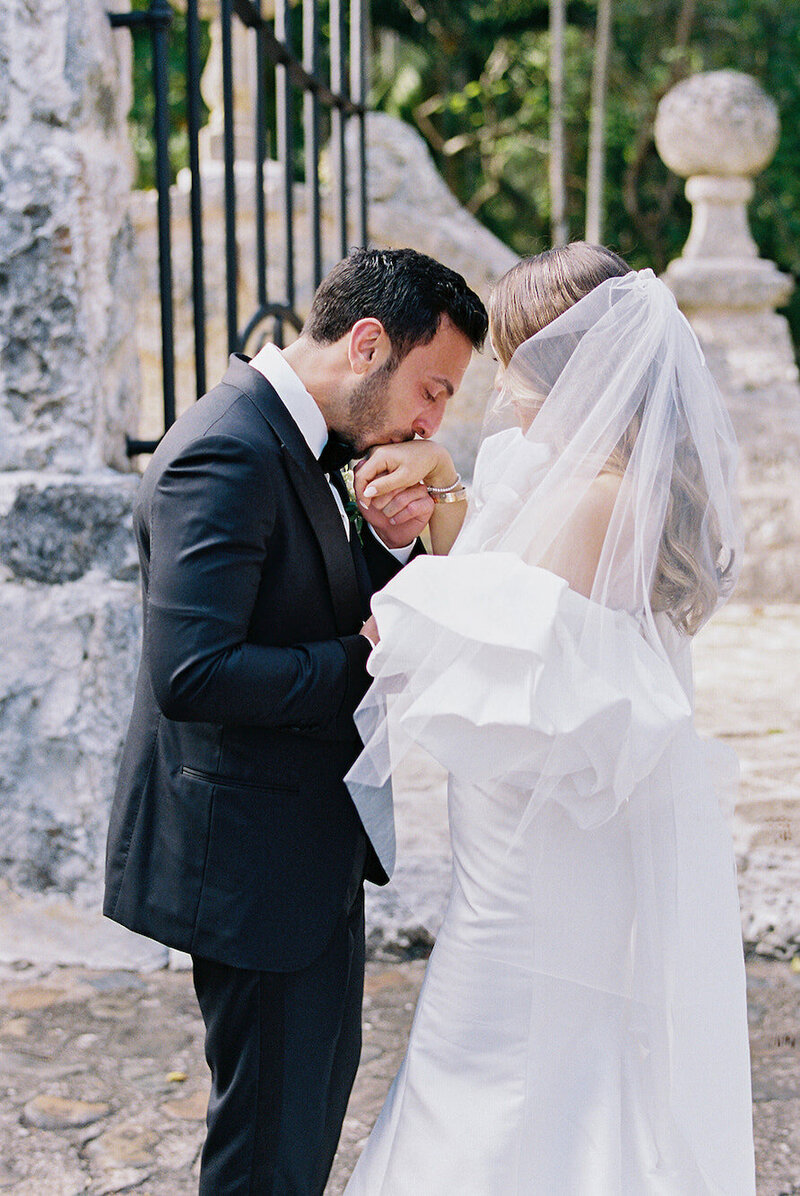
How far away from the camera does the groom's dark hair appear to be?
1.92 meters

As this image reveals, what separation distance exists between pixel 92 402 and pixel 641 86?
56.5ft

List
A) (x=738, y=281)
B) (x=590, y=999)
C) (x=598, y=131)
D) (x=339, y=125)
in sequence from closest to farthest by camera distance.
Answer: (x=590, y=999)
(x=339, y=125)
(x=738, y=281)
(x=598, y=131)

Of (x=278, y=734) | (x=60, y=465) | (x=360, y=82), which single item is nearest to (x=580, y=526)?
(x=278, y=734)

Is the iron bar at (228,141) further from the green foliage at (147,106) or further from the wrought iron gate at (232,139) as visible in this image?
the green foliage at (147,106)

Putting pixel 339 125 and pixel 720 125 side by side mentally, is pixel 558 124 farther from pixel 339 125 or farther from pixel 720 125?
pixel 339 125

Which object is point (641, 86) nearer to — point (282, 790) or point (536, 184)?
point (536, 184)

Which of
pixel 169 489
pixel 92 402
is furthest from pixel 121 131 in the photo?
Answer: pixel 169 489

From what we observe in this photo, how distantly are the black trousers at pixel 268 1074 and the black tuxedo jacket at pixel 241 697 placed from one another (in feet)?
0.23

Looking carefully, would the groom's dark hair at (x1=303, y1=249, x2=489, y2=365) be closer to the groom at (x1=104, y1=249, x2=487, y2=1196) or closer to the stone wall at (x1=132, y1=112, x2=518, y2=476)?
the groom at (x1=104, y1=249, x2=487, y2=1196)

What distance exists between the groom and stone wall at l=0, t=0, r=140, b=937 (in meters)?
1.15

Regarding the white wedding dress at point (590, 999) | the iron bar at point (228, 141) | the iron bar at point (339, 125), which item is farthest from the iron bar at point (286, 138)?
the white wedding dress at point (590, 999)

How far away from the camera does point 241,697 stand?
5.76 ft

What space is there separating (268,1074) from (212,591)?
0.75 m

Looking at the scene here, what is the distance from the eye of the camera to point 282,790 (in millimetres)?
1913
